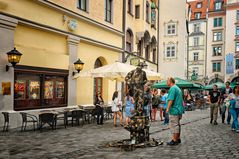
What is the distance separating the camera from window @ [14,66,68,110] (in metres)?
13.4

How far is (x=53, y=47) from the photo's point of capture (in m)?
15.4

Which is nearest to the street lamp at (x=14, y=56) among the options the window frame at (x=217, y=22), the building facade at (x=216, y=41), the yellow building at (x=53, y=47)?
the yellow building at (x=53, y=47)

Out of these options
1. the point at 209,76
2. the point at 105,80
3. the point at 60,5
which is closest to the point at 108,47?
the point at 105,80

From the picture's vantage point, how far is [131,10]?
83.5 feet

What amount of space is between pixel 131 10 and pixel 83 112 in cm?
1376

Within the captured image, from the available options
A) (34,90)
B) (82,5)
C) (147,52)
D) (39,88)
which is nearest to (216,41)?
(147,52)

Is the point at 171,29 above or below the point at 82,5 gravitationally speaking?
above

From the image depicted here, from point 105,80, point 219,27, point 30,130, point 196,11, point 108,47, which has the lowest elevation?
point 30,130

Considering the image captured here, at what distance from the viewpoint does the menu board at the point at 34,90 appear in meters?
14.1

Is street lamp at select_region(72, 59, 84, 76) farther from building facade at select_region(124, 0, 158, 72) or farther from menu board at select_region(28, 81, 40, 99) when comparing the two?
building facade at select_region(124, 0, 158, 72)

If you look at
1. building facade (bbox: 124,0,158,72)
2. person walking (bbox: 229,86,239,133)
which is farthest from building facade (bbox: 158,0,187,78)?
person walking (bbox: 229,86,239,133)

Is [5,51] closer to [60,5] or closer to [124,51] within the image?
[60,5]

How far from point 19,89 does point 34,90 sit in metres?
1.06

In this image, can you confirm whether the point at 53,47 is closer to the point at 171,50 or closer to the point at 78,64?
the point at 78,64
